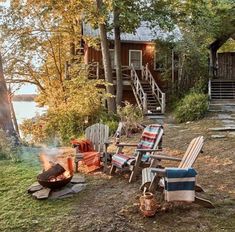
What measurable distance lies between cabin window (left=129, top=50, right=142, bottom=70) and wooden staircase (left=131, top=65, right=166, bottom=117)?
0.86 m

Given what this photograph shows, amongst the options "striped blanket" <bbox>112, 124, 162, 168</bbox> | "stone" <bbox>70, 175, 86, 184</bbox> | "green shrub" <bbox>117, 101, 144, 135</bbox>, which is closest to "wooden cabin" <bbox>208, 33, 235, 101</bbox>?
"green shrub" <bbox>117, 101, 144, 135</bbox>

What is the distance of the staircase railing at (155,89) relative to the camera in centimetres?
1362

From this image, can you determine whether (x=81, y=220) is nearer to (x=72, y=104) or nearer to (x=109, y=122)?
(x=109, y=122)

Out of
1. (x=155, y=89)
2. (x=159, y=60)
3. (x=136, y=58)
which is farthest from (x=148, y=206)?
(x=136, y=58)

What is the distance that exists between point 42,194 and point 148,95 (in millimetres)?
11417

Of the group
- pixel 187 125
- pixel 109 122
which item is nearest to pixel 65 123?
pixel 109 122

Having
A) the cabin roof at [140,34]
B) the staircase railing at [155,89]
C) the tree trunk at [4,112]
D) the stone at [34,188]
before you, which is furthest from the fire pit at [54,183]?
the cabin roof at [140,34]

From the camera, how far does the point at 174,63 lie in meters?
15.9

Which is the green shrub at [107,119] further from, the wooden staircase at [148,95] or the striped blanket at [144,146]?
the striped blanket at [144,146]

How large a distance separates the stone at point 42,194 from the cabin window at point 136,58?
47.2 ft

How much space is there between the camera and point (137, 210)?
13.2ft

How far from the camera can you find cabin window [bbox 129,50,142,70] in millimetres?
18458

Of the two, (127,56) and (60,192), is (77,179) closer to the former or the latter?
(60,192)

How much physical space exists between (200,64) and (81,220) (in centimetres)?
1220
